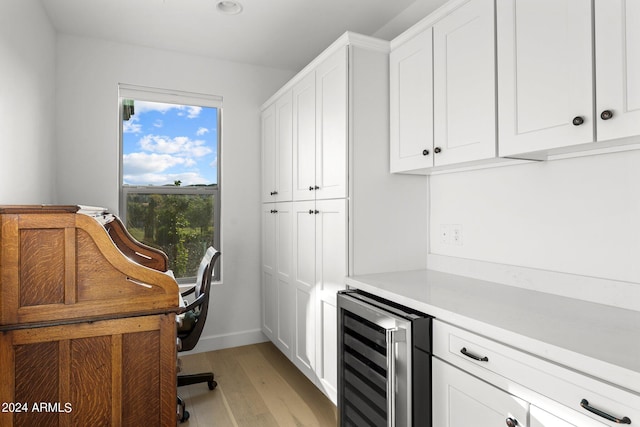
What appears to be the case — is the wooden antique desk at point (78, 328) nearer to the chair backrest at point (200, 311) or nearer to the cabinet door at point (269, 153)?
the chair backrest at point (200, 311)

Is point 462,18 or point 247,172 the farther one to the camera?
point 247,172

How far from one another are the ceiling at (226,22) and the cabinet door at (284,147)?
50 centimetres

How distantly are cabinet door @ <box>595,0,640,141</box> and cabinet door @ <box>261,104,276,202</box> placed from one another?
2.36 metres

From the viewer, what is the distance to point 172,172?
3326 mm

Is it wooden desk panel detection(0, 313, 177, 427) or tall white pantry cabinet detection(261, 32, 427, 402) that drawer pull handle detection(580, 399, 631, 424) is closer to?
tall white pantry cabinet detection(261, 32, 427, 402)

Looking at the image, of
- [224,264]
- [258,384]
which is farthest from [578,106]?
[224,264]

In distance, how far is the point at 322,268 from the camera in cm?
235

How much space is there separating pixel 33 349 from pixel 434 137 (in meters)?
1.87

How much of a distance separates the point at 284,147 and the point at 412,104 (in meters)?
1.23

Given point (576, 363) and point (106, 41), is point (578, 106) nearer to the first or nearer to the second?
point (576, 363)

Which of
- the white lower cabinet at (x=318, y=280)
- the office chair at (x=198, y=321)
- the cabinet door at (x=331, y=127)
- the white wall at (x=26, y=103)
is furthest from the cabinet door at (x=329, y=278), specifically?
the white wall at (x=26, y=103)

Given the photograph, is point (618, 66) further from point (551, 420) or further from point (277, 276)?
point (277, 276)

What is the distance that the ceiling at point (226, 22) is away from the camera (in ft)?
8.15

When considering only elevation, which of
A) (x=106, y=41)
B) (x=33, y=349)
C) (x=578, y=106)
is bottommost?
(x=33, y=349)
